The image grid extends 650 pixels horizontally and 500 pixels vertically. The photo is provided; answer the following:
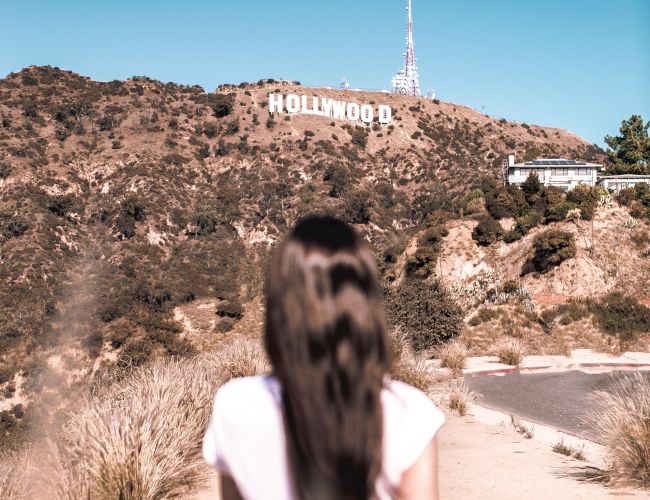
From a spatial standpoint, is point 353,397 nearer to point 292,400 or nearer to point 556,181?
point 292,400

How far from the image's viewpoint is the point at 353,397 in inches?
49.3

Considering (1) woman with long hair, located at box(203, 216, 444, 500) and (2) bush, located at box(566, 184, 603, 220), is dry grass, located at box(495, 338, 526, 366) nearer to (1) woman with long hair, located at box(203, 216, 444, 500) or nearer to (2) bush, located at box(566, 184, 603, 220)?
(2) bush, located at box(566, 184, 603, 220)

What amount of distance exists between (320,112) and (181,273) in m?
37.8

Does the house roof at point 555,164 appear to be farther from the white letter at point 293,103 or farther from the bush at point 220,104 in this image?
the bush at point 220,104

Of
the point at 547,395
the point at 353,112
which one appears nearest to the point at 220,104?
the point at 353,112

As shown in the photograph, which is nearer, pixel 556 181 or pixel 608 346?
pixel 608 346

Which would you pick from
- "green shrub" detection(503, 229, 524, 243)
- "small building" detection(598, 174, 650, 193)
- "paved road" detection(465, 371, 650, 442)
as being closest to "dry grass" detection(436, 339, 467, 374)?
"paved road" detection(465, 371, 650, 442)

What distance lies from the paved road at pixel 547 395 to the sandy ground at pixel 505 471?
198cm

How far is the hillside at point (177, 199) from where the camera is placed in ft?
106

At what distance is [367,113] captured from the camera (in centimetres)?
7656

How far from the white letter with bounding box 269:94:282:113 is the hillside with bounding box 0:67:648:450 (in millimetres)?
2023

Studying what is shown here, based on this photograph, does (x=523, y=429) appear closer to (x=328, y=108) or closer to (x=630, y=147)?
(x=630, y=147)

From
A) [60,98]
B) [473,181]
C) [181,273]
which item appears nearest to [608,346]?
[181,273]

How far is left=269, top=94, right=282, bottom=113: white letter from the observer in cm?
7379
